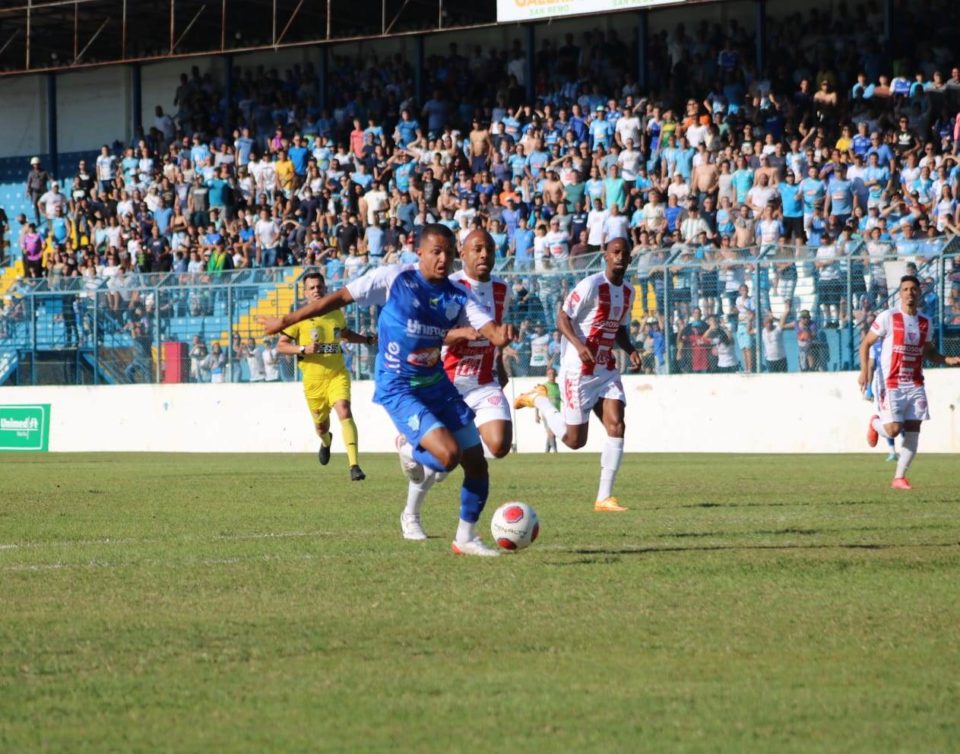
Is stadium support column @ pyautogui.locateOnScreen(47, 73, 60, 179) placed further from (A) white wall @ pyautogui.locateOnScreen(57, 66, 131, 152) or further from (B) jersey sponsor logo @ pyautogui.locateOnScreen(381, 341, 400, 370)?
(B) jersey sponsor logo @ pyautogui.locateOnScreen(381, 341, 400, 370)

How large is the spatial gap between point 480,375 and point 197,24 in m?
31.0

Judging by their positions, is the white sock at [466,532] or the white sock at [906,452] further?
the white sock at [906,452]

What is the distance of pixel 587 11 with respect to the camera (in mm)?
31438

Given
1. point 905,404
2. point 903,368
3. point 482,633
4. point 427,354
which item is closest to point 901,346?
point 903,368

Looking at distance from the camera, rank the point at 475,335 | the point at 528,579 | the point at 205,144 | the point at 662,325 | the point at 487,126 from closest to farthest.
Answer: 1. the point at 528,579
2. the point at 475,335
3. the point at 662,325
4. the point at 487,126
5. the point at 205,144

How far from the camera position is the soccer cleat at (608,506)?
1373 centimetres

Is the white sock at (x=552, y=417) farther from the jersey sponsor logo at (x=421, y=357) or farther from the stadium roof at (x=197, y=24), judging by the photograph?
the stadium roof at (x=197, y=24)

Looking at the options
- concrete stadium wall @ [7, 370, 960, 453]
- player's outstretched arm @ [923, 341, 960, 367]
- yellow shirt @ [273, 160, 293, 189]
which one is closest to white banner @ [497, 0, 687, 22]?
yellow shirt @ [273, 160, 293, 189]

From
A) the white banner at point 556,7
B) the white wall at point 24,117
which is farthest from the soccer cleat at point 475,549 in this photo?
the white wall at point 24,117

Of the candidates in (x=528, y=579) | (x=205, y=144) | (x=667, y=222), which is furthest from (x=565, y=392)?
(x=205, y=144)

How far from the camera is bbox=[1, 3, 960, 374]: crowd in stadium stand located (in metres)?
26.7

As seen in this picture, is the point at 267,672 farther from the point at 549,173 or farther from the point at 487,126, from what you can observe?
the point at 487,126

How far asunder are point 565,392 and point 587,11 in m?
18.1

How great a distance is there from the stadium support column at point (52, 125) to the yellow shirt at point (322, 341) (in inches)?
1104
